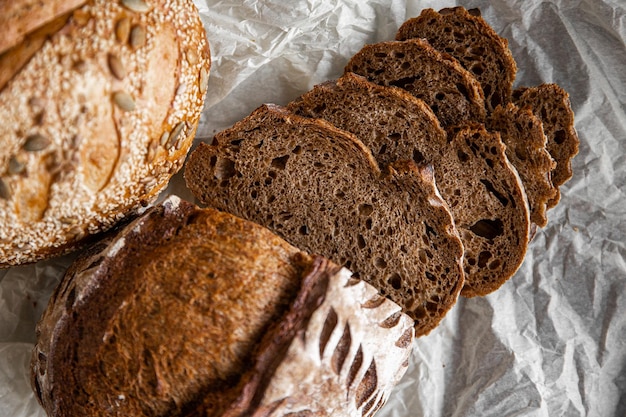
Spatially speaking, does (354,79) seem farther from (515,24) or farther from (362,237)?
(515,24)

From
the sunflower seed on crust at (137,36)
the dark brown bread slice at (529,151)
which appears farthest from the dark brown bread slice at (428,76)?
the sunflower seed on crust at (137,36)

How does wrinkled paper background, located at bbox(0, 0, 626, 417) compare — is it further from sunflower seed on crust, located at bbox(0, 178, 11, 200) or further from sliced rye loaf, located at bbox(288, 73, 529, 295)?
sunflower seed on crust, located at bbox(0, 178, 11, 200)

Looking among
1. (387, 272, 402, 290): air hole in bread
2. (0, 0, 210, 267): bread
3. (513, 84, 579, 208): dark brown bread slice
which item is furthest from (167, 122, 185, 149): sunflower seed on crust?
(513, 84, 579, 208): dark brown bread slice

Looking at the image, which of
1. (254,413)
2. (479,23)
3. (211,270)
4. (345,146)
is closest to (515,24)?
(479,23)

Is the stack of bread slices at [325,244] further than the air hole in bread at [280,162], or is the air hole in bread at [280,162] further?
the air hole in bread at [280,162]

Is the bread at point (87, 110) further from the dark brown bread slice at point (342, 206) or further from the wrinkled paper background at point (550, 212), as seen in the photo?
the wrinkled paper background at point (550, 212)
